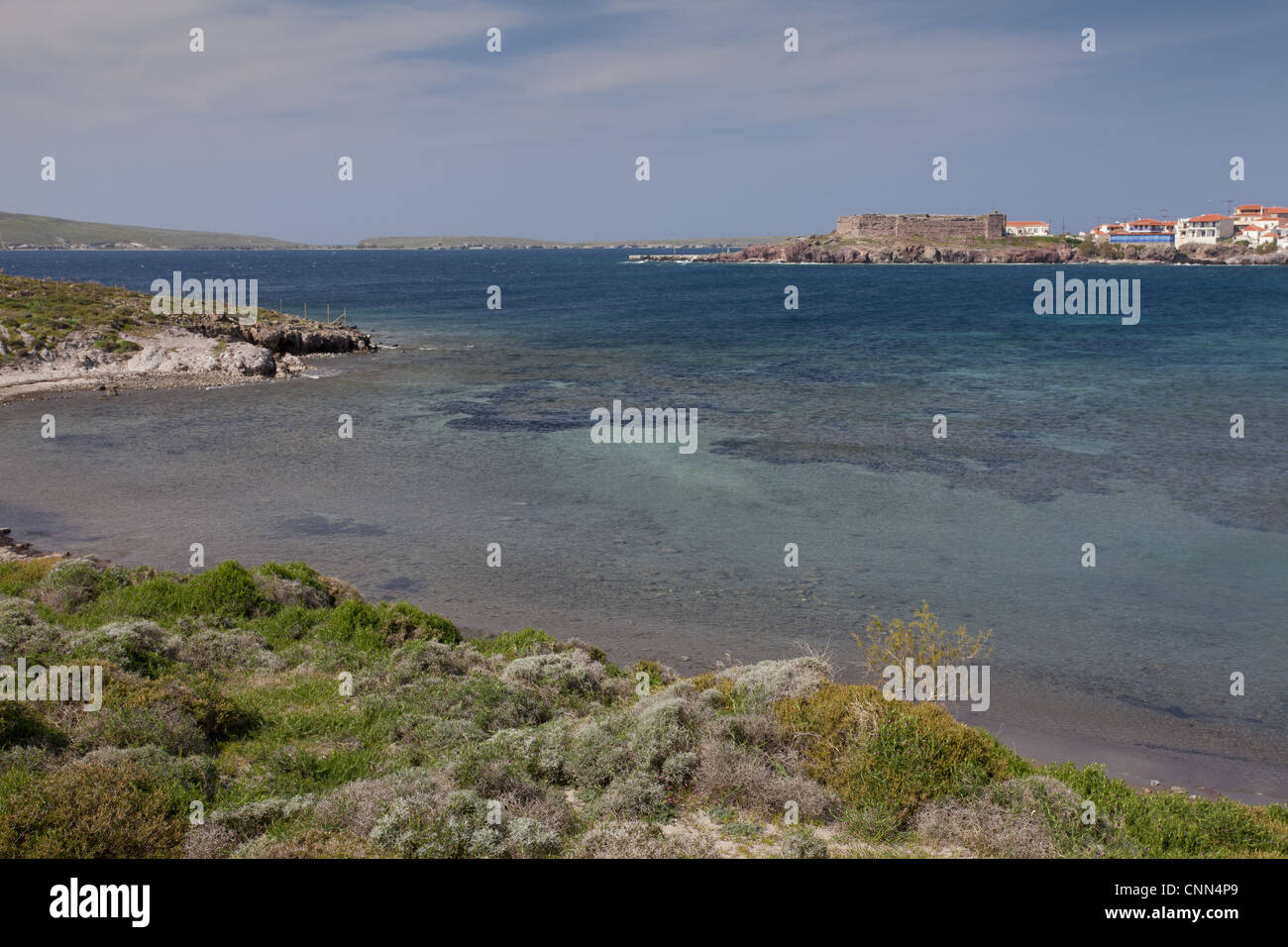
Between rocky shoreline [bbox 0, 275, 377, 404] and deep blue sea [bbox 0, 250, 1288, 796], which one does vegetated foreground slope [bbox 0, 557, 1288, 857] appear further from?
rocky shoreline [bbox 0, 275, 377, 404]

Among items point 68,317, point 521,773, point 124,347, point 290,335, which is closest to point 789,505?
point 521,773

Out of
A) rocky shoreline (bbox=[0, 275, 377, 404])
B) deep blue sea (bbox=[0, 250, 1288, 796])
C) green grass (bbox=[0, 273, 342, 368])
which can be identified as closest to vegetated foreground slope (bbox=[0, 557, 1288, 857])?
deep blue sea (bbox=[0, 250, 1288, 796])

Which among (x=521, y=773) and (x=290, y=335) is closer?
(x=521, y=773)

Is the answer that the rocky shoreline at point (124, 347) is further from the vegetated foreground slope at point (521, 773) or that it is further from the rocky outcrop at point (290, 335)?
the vegetated foreground slope at point (521, 773)

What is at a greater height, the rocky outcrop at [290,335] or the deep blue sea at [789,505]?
the rocky outcrop at [290,335]

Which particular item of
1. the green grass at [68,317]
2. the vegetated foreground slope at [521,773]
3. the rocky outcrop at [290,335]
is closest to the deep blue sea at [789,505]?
the rocky outcrop at [290,335]

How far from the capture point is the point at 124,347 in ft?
153

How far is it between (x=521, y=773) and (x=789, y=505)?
52.1 ft

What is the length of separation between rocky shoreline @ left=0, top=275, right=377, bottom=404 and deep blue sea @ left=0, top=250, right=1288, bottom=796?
2.85m

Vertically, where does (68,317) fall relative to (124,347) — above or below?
above

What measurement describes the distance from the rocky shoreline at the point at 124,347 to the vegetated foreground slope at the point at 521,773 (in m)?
36.1

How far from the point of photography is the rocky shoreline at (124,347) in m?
43.2

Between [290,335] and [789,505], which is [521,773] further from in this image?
[290,335]

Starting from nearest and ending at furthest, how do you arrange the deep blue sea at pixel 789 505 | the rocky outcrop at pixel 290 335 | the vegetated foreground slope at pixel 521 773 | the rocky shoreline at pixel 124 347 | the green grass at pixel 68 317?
1. the vegetated foreground slope at pixel 521 773
2. the deep blue sea at pixel 789 505
3. the rocky shoreline at pixel 124 347
4. the green grass at pixel 68 317
5. the rocky outcrop at pixel 290 335
